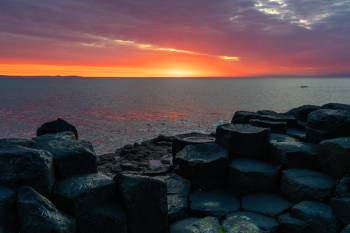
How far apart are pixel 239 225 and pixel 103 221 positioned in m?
2.96

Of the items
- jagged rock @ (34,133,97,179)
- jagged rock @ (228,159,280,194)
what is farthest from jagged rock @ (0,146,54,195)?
jagged rock @ (228,159,280,194)

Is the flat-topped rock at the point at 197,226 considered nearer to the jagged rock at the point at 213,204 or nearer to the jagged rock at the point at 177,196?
the jagged rock at the point at 177,196

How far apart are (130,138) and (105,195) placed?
23.0 metres

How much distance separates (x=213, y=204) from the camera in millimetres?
8070

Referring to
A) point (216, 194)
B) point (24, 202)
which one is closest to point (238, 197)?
point (216, 194)

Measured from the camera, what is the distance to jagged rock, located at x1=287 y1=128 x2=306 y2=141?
11.1 metres

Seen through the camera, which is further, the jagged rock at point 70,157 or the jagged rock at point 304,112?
the jagged rock at point 304,112

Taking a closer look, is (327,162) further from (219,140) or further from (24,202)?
(24,202)

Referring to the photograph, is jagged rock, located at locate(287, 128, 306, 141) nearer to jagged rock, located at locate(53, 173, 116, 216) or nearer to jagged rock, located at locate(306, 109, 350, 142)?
jagged rock, located at locate(306, 109, 350, 142)

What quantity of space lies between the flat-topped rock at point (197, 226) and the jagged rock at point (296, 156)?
2.83 meters

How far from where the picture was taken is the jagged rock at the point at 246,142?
369 inches

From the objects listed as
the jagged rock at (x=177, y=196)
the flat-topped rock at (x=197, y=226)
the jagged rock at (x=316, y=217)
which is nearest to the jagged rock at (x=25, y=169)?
the flat-topped rock at (x=197, y=226)

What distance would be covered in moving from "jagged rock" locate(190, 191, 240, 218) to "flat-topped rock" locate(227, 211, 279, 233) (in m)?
0.25

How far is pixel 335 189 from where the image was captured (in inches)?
305
